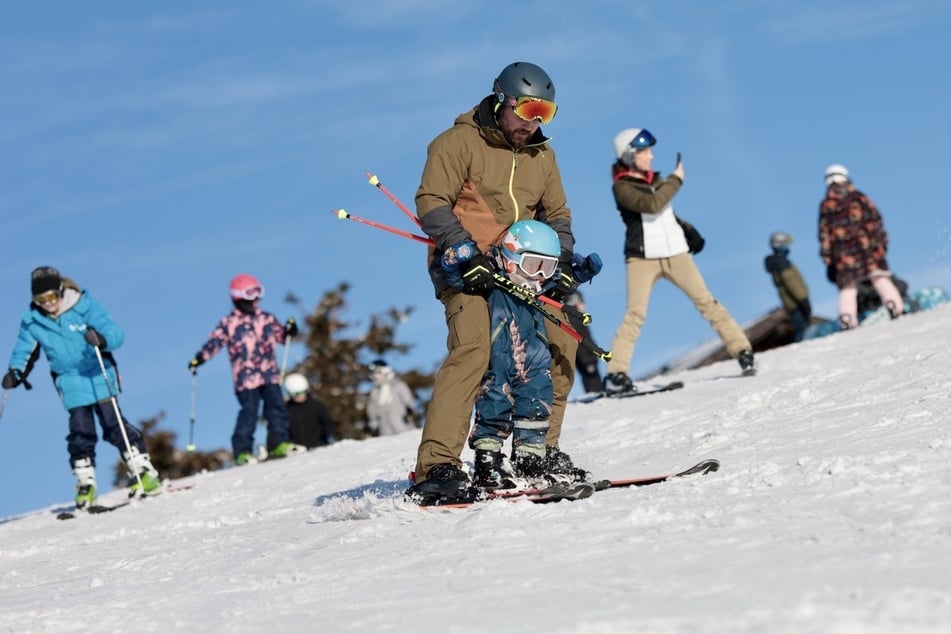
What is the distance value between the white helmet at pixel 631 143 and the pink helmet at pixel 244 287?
4743 mm

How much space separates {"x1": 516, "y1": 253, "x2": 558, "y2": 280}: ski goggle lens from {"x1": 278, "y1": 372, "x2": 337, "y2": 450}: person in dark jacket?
33.8 ft

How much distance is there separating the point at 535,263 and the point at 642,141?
5.09 metres

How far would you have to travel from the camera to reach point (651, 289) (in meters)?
11.1

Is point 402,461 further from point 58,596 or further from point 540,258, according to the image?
point 58,596

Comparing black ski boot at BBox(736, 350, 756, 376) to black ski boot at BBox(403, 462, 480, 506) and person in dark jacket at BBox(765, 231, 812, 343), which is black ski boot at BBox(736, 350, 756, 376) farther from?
person in dark jacket at BBox(765, 231, 812, 343)

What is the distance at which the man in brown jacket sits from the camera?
605 centimetres

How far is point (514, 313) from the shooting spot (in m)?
6.22

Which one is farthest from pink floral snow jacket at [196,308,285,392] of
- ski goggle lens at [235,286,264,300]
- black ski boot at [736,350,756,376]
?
black ski boot at [736,350,756,376]

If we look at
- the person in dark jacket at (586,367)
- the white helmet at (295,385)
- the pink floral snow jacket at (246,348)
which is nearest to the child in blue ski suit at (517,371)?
the pink floral snow jacket at (246,348)

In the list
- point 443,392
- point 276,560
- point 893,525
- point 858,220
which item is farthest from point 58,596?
point 858,220

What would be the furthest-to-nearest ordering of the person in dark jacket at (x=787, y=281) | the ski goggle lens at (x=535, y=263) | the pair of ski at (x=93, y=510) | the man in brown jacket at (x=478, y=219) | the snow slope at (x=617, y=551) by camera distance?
the person in dark jacket at (x=787, y=281) → the pair of ski at (x=93, y=510) → the ski goggle lens at (x=535, y=263) → the man in brown jacket at (x=478, y=219) → the snow slope at (x=617, y=551)

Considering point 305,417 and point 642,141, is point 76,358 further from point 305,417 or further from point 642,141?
point 305,417

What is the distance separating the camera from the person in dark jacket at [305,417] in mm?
16266

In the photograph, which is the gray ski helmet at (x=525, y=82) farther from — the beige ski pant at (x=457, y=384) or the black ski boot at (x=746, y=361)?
the black ski boot at (x=746, y=361)
